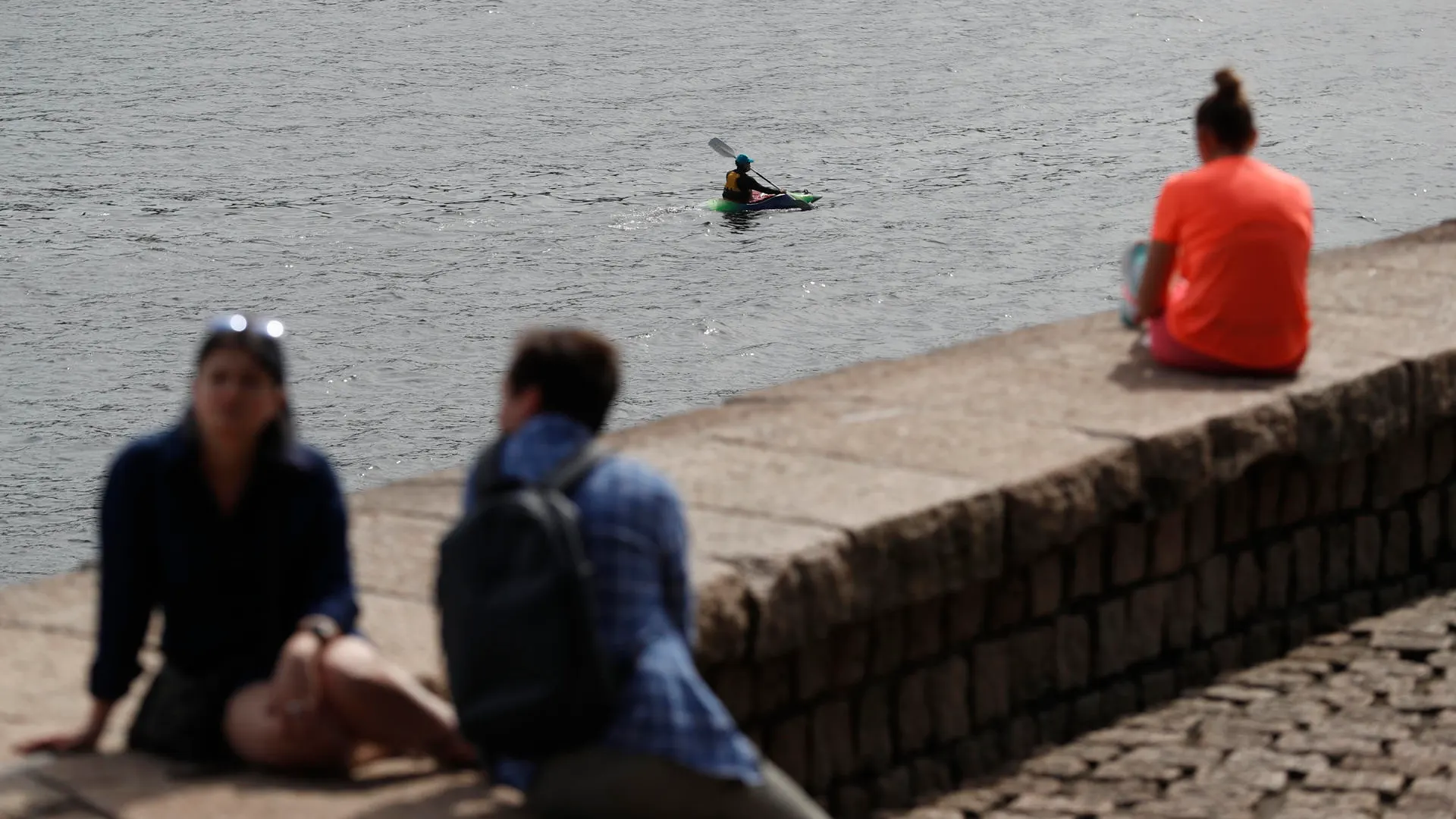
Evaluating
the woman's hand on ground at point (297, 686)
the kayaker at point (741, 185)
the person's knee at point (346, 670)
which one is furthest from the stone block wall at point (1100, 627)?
the kayaker at point (741, 185)

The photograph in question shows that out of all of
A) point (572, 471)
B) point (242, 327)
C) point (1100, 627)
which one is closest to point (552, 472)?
point (572, 471)

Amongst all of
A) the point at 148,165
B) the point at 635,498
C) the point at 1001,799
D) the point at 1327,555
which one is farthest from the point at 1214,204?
the point at 148,165

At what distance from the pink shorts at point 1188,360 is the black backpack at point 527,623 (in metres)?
3.22

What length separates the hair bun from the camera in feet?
20.5

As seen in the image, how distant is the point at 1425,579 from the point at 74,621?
4.11 m

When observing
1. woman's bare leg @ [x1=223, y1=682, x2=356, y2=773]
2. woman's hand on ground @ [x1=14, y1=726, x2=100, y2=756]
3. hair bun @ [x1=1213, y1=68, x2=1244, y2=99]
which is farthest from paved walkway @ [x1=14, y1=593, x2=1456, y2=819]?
hair bun @ [x1=1213, y1=68, x2=1244, y2=99]

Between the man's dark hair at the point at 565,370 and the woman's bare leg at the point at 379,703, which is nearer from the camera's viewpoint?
the man's dark hair at the point at 565,370

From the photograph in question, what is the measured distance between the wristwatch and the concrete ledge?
274mm

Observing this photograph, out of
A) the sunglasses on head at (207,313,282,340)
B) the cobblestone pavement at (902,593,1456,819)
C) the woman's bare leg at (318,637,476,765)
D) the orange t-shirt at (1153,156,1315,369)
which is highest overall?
the sunglasses on head at (207,313,282,340)

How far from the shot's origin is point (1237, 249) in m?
6.34

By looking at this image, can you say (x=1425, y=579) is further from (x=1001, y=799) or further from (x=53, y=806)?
(x=53, y=806)

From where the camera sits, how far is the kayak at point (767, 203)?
3716cm

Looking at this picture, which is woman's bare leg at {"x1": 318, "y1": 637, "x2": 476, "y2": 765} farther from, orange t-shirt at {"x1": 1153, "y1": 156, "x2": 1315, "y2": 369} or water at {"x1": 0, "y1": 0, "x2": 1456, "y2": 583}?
water at {"x1": 0, "y1": 0, "x2": 1456, "y2": 583}

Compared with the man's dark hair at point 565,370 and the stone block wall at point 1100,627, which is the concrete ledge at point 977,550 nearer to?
the stone block wall at point 1100,627
